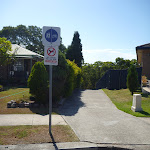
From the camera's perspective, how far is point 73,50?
2550cm

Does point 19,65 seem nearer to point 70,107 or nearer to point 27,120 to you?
point 70,107

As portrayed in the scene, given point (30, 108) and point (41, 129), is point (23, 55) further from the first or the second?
point (41, 129)

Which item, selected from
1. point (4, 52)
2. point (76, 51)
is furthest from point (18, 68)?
point (76, 51)

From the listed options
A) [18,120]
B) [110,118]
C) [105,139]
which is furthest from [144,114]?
[18,120]

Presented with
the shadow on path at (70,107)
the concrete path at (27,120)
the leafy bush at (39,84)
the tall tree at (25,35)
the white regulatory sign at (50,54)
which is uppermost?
the tall tree at (25,35)

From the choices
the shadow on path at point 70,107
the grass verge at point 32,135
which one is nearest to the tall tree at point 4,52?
the shadow on path at point 70,107

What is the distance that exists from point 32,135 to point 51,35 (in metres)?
2.79

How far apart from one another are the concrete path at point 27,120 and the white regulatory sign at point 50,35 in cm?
268

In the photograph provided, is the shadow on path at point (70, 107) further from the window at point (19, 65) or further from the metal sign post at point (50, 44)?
the window at point (19, 65)

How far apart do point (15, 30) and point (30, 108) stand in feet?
150

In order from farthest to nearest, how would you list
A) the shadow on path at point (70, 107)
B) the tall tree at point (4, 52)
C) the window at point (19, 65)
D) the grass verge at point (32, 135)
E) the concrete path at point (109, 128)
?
the window at point (19, 65)
the tall tree at point (4, 52)
the shadow on path at point (70, 107)
the concrete path at point (109, 128)
the grass verge at point (32, 135)

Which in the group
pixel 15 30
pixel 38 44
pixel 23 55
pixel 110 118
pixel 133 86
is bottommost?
pixel 110 118

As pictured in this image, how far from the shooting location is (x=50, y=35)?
4.97m

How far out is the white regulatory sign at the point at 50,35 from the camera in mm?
4934
